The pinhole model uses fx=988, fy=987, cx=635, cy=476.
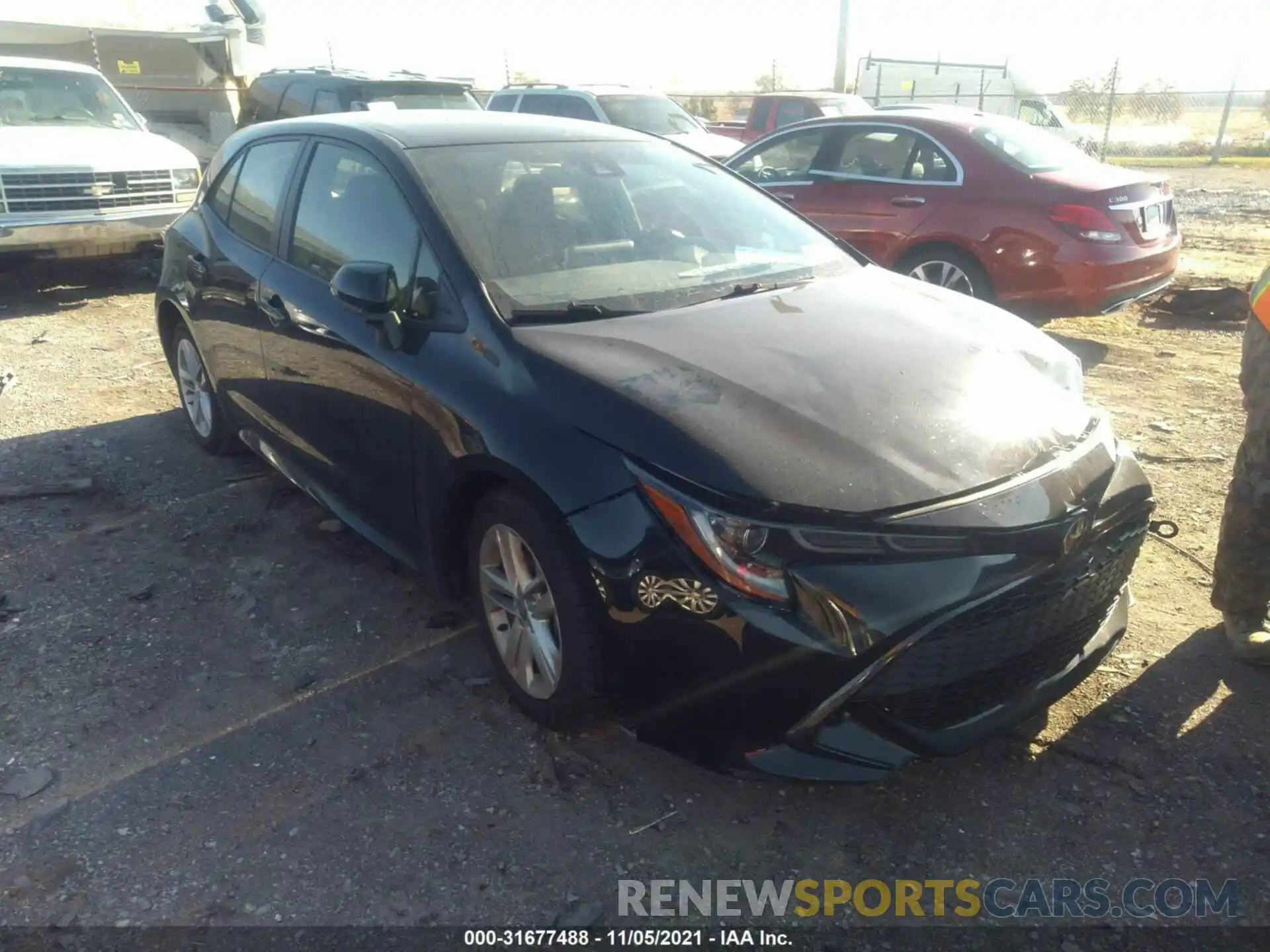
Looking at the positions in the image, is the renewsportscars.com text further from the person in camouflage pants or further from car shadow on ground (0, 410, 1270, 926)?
the person in camouflage pants

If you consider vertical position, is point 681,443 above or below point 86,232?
above

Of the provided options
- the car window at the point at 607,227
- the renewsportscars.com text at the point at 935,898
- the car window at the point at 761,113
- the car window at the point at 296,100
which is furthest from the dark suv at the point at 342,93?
the renewsportscars.com text at the point at 935,898

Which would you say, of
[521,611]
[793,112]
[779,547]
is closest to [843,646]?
[779,547]

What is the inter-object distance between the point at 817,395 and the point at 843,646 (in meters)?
Result: 0.75

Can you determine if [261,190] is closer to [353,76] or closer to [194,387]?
[194,387]

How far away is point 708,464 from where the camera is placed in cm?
239

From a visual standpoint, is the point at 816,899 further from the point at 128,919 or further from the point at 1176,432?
the point at 1176,432

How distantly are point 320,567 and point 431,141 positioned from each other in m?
Result: 1.75

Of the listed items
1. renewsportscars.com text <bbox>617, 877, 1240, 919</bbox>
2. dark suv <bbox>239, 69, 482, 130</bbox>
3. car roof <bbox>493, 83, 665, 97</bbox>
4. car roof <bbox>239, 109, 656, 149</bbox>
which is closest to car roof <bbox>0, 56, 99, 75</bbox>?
dark suv <bbox>239, 69, 482, 130</bbox>

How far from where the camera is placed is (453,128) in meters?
3.70

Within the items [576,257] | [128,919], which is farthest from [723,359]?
[128,919]

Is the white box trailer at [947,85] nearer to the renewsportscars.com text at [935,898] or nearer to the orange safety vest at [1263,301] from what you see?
the orange safety vest at [1263,301]

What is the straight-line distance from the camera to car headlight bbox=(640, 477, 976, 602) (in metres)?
2.29

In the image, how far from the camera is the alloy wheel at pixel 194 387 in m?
5.00
